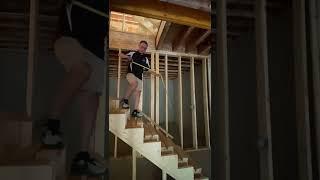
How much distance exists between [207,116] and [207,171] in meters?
1.18

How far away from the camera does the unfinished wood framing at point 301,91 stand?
7.15 feet

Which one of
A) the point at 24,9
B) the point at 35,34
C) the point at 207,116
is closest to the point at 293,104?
the point at 35,34

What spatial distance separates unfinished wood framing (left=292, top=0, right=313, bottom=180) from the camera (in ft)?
7.15

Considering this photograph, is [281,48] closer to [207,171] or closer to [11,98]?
[11,98]

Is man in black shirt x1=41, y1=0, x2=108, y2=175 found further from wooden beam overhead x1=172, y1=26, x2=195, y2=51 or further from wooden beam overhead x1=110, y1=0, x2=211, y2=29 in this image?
wooden beam overhead x1=172, y1=26, x2=195, y2=51

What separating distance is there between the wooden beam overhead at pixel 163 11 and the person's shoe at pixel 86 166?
2.02 meters

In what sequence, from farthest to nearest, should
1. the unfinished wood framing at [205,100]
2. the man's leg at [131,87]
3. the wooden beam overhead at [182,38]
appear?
the unfinished wood framing at [205,100]
the wooden beam overhead at [182,38]
the man's leg at [131,87]

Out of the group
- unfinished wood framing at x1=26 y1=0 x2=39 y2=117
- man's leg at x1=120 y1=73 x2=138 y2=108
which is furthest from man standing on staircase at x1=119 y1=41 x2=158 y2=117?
unfinished wood framing at x1=26 y1=0 x2=39 y2=117

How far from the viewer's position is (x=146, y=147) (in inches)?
188

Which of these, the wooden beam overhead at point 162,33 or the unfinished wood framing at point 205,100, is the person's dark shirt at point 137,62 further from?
the unfinished wood framing at point 205,100

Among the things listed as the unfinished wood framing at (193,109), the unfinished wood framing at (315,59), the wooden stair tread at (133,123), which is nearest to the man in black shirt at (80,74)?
the unfinished wood framing at (315,59)

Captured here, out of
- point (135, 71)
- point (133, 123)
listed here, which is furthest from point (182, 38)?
point (133, 123)

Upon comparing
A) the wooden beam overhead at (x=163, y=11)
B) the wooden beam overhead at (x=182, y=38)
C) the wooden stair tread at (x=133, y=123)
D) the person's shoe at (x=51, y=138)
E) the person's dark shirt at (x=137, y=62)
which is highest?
the wooden beam overhead at (x=182, y=38)

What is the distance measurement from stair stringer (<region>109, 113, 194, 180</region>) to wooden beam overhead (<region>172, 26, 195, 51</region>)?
1.93 m
